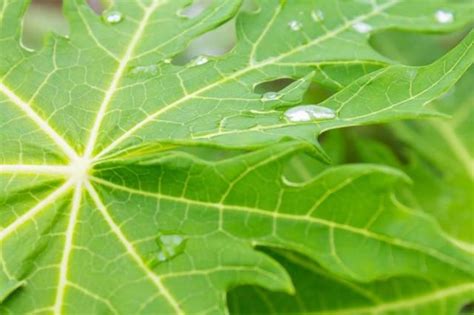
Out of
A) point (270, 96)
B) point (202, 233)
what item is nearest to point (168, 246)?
point (202, 233)

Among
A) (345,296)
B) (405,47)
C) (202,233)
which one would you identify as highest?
(405,47)

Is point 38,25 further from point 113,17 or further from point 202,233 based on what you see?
point 202,233

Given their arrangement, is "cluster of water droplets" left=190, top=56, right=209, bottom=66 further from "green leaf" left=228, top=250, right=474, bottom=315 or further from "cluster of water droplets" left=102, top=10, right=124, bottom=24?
"green leaf" left=228, top=250, right=474, bottom=315

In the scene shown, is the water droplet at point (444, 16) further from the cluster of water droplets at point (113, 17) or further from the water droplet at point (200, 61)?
the cluster of water droplets at point (113, 17)

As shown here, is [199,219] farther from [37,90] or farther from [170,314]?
[37,90]

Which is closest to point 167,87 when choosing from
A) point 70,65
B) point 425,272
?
point 70,65

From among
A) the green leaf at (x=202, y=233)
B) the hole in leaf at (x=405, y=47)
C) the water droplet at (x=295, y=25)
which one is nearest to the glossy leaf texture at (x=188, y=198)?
the green leaf at (x=202, y=233)

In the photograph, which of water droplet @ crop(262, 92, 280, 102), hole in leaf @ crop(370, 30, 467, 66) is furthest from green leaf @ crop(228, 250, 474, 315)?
hole in leaf @ crop(370, 30, 467, 66)
